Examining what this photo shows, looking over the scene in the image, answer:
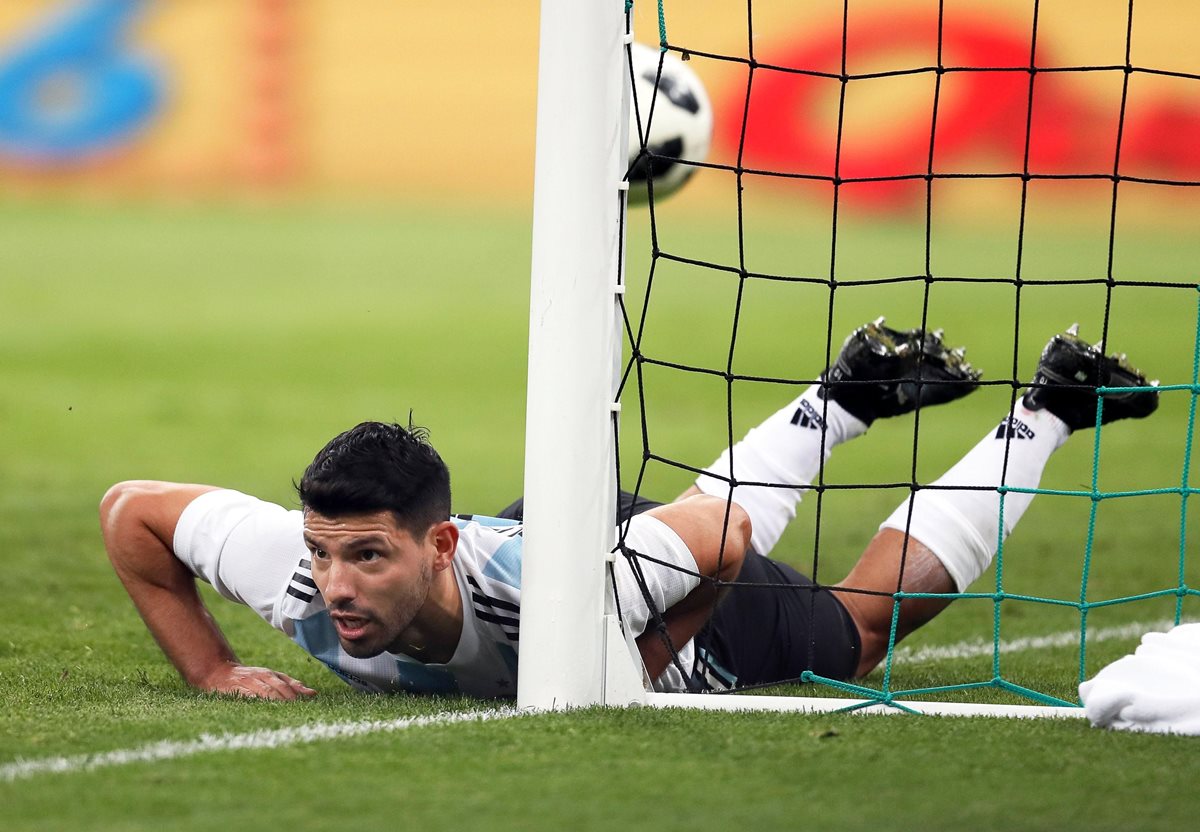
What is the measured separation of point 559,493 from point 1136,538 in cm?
355

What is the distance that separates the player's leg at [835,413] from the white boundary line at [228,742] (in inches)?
52.0

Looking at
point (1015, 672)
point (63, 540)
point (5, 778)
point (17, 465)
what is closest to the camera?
point (5, 778)

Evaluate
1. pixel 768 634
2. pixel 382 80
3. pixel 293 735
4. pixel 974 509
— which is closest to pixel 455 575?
pixel 293 735

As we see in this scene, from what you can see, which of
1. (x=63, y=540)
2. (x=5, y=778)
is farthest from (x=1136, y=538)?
(x=5, y=778)

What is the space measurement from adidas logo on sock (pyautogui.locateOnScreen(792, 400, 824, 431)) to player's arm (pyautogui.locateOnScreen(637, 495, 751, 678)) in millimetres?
879

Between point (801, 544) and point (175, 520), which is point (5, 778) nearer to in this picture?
point (175, 520)

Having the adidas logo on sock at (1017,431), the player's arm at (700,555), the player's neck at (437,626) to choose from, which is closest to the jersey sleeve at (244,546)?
the player's neck at (437,626)

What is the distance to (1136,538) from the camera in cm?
587

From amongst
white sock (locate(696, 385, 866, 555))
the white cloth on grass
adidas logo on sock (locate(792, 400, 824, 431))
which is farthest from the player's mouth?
adidas logo on sock (locate(792, 400, 824, 431))

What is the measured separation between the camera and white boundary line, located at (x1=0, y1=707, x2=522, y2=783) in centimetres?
254

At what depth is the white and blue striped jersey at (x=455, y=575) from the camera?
3123mm

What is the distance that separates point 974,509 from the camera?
3865mm

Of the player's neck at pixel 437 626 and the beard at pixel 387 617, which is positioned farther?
the player's neck at pixel 437 626

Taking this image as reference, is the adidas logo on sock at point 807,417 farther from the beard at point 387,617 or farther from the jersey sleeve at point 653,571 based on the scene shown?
the beard at point 387,617
